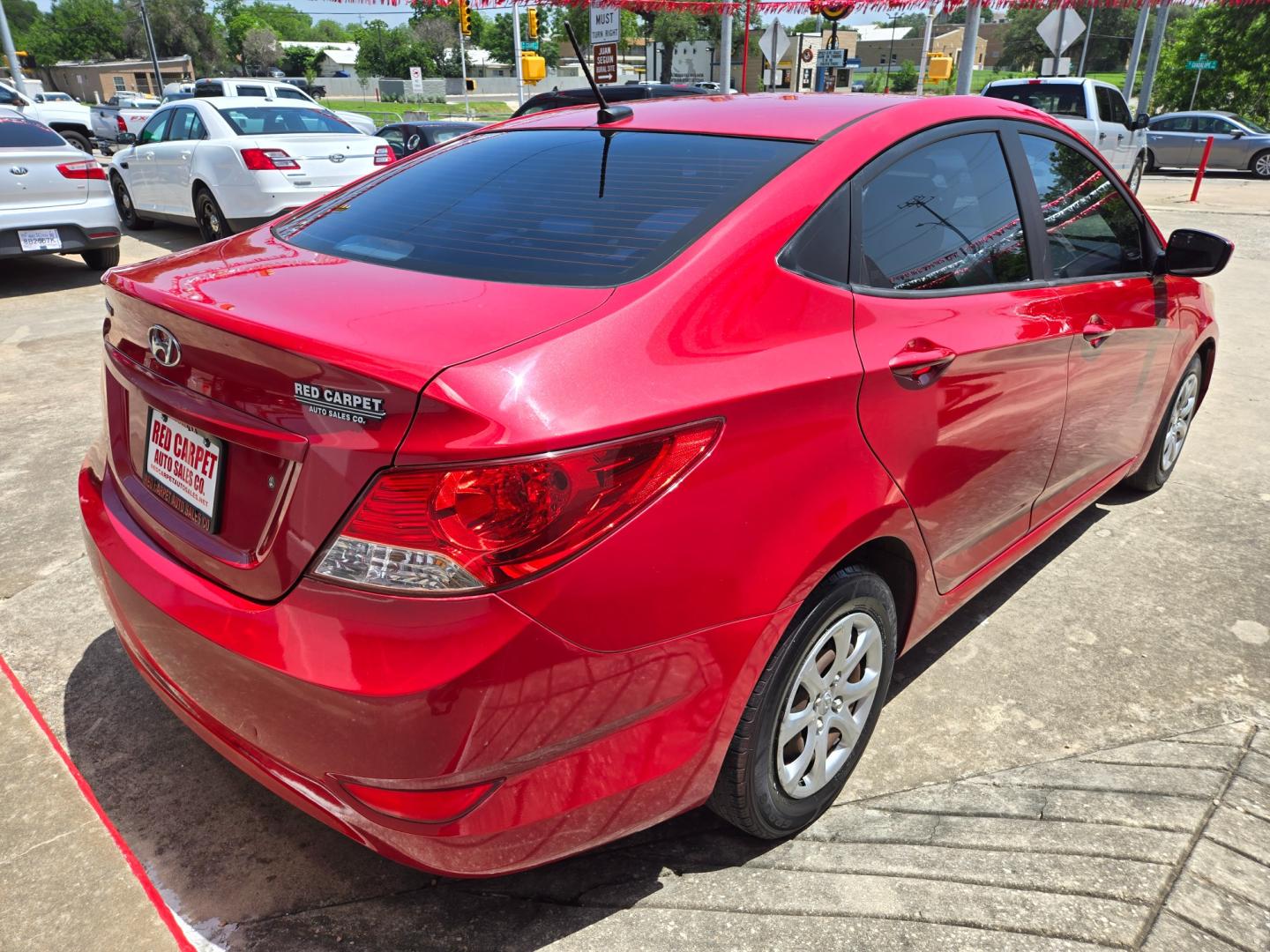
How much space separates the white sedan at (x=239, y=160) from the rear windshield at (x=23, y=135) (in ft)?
4.75

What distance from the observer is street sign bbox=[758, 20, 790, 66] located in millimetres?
18172

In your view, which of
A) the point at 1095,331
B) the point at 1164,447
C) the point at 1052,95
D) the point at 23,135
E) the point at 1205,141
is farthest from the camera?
the point at 1205,141

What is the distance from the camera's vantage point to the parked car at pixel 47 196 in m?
8.05

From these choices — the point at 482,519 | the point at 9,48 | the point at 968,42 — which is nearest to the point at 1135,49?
the point at 968,42

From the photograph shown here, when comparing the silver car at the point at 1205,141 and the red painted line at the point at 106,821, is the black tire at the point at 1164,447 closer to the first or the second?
the red painted line at the point at 106,821

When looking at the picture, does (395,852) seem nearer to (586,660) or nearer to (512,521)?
(586,660)

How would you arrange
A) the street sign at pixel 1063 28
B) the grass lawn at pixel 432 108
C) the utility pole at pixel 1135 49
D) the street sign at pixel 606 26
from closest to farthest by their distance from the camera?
the street sign at pixel 1063 28
the street sign at pixel 606 26
the utility pole at pixel 1135 49
the grass lawn at pixel 432 108

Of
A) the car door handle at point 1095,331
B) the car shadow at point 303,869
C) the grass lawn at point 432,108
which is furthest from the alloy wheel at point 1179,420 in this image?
the grass lawn at point 432,108

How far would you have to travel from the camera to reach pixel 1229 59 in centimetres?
2964

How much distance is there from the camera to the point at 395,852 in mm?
1732

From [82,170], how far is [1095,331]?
8.91 meters

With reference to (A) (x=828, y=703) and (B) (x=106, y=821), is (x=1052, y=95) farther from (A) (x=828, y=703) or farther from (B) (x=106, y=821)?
(B) (x=106, y=821)

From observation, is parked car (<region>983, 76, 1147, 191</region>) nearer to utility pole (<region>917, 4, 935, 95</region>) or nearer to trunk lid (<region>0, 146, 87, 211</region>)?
utility pole (<region>917, 4, 935, 95</region>)

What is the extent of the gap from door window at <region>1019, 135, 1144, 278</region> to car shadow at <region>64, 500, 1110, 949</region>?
214 cm
